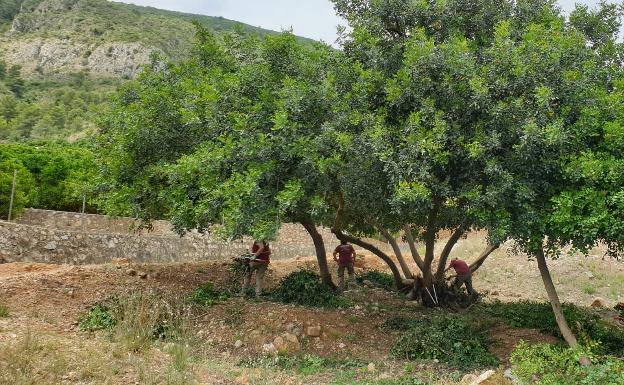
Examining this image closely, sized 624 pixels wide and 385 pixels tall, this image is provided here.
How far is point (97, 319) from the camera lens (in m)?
9.73

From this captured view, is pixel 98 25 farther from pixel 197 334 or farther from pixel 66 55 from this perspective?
pixel 197 334

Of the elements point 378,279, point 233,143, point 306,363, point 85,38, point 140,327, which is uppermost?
point 85,38

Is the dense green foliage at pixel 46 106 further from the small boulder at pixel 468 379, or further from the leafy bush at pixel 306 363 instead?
the small boulder at pixel 468 379

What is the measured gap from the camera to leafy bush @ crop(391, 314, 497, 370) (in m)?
8.91

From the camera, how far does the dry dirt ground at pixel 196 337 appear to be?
6359mm

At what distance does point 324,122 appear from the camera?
917cm

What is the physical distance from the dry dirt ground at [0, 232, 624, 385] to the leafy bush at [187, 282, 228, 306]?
0.20 m

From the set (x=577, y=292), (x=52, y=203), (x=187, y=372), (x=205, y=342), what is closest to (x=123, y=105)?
(x=205, y=342)

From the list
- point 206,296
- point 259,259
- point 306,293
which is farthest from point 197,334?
point 306,293

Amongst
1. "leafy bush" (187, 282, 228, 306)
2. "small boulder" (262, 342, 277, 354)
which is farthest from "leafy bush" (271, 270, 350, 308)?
"small boulder" (262, 342, 277, 354)

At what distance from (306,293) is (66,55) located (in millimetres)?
78740

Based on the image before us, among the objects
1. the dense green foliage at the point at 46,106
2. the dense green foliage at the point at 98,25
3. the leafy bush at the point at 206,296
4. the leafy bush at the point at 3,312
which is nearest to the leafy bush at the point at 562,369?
the leafy bush at the point at 206,296

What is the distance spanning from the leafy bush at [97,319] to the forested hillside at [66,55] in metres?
44.2

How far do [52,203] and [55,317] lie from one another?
16.2 m
